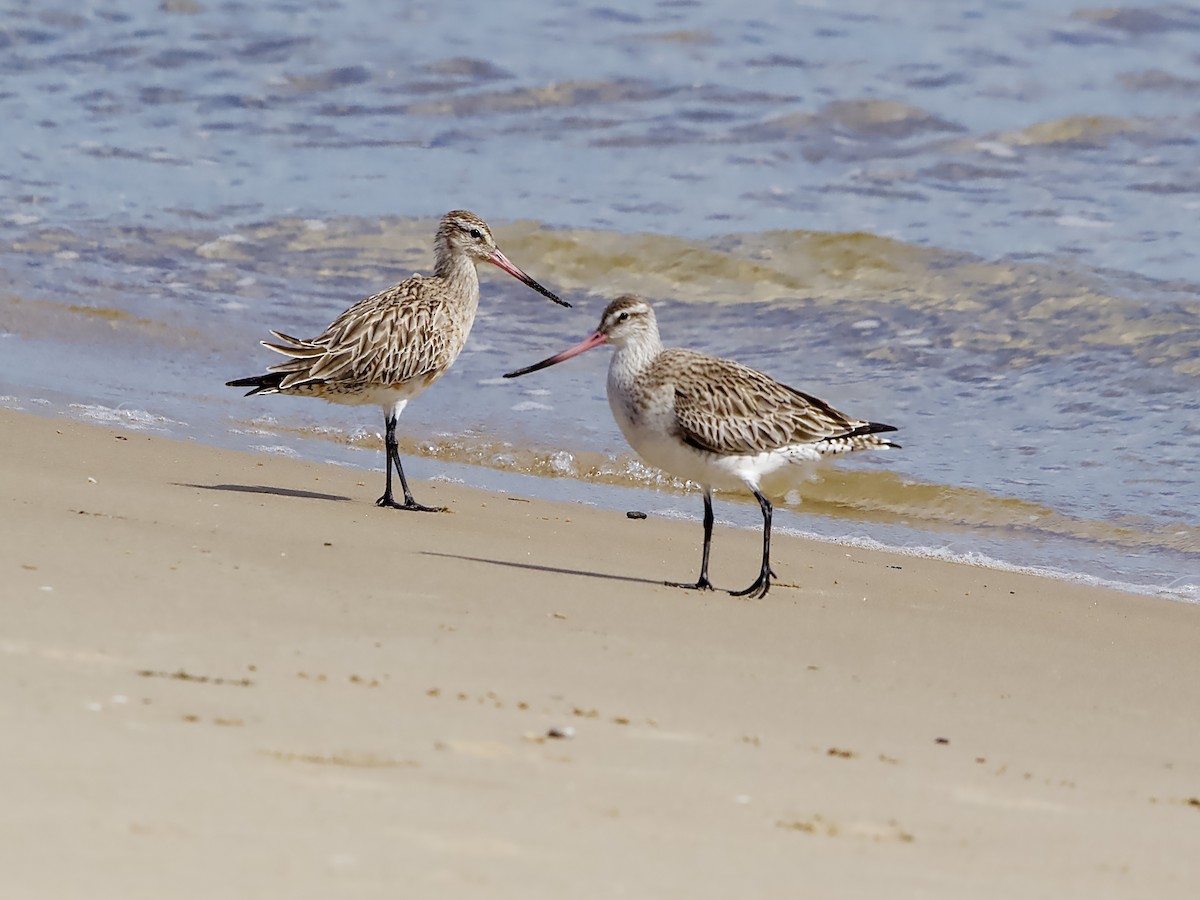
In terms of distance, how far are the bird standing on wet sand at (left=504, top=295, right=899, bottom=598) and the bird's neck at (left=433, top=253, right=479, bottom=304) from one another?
2.11 meters

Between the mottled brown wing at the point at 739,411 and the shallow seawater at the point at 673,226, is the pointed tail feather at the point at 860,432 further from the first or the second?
the shallow seawater at the point at 673,226

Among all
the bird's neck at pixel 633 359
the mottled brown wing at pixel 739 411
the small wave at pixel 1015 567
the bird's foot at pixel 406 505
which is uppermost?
the bird's neck at pixel 633 359

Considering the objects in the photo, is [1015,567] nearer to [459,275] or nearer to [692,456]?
[692,456]

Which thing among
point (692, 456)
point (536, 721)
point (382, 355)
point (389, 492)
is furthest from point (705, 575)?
point (536, 721)

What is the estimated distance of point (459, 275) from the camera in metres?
9.64

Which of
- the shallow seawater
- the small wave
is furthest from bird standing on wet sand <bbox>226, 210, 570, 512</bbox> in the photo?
the small wave

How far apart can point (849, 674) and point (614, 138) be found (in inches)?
522

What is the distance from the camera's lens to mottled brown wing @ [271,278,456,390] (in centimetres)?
873

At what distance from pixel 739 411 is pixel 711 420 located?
156 mm

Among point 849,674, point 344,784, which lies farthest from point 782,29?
point 344,784

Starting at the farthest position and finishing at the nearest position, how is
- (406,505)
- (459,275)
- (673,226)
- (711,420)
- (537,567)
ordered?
(673,226) → (459,275) → (406,505) → (711,420) → (537,567)

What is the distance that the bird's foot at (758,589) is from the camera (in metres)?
6.85

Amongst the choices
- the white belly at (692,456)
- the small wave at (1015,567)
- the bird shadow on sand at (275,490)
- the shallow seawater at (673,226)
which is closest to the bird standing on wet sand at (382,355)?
the bird shadow on sand at (275,490)

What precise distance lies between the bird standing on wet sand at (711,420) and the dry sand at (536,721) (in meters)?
0.47
